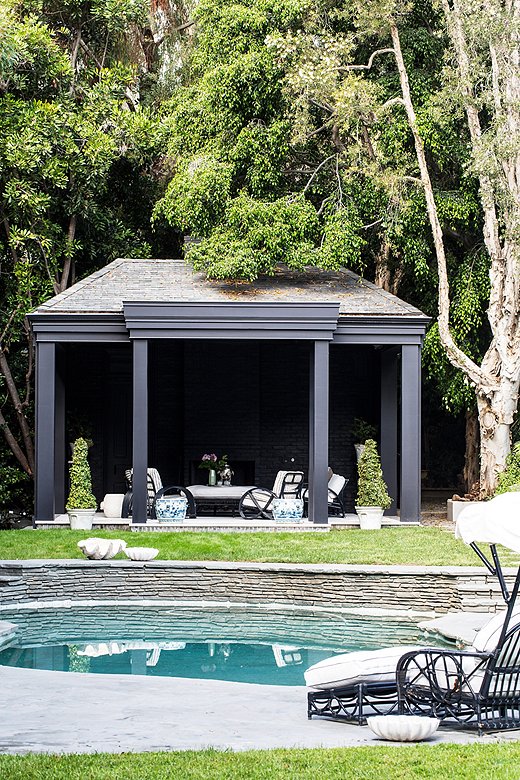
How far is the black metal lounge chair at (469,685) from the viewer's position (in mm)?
7059

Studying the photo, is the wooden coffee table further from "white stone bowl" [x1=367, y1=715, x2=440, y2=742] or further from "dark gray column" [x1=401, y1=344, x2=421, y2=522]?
"white stone bowl" [x1=367, y1=715, x2=440, y2=742]

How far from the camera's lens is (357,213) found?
20.8 meters

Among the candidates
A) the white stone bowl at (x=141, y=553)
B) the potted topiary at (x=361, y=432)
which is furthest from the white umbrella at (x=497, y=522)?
the potted topiary at (x=361, y=432)

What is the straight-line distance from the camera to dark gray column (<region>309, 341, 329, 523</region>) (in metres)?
17.2

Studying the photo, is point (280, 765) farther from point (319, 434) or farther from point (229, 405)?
point (229, 405)

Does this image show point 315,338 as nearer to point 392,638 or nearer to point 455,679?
point 392,638

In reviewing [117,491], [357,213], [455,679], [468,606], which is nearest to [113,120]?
[357,213]

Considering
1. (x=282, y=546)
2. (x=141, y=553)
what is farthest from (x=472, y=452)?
(x=141, y=553)

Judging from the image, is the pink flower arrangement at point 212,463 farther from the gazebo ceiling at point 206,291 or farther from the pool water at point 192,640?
the pool water at point 192,640

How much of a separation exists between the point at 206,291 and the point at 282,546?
18.1ft

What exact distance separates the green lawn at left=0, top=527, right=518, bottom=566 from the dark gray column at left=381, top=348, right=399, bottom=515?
2.54 meters

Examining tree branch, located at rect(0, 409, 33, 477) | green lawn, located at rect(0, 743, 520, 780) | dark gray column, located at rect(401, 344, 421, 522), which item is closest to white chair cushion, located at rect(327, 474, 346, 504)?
dark gray column, located at rect(401, 344, 421, 522)

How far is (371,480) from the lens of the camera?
57.2ft

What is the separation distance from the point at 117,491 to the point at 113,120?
7848 mm
